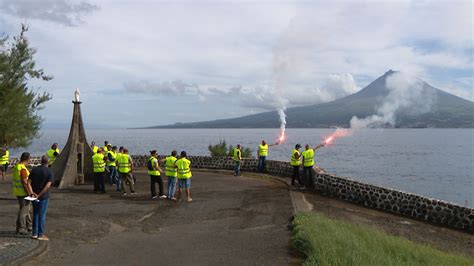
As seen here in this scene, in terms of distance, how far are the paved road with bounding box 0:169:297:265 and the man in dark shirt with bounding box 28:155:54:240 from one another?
1.38 feet

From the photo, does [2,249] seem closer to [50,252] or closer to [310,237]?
[50,252]

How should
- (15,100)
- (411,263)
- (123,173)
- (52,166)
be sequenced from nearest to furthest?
(411,263) < (123,173) < (52,166) < (15,100)

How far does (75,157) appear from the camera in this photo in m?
20.9

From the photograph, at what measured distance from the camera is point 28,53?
3020 centimetres

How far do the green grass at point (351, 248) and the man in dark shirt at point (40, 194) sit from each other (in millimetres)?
5747

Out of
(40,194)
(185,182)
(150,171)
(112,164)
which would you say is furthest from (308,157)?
(40,194)

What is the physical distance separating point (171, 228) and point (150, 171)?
4939mm

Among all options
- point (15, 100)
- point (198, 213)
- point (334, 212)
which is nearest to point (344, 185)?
point (334, 212)

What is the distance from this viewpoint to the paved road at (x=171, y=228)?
9406 mm

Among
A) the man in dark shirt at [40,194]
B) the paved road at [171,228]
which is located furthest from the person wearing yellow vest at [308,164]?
the man in dark shirt at [40,194]

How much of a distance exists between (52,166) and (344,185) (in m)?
12.9

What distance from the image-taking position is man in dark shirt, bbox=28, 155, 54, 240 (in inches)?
410

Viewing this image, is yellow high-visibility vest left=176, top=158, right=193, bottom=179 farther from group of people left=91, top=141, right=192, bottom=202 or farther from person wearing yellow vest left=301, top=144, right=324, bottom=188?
person wearing yellow vest left=301, top=144, right=324, bottom=188

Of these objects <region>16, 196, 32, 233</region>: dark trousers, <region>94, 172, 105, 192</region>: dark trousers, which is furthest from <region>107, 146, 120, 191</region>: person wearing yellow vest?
<region>16, 196, 32, 233</region>: dark trousers
